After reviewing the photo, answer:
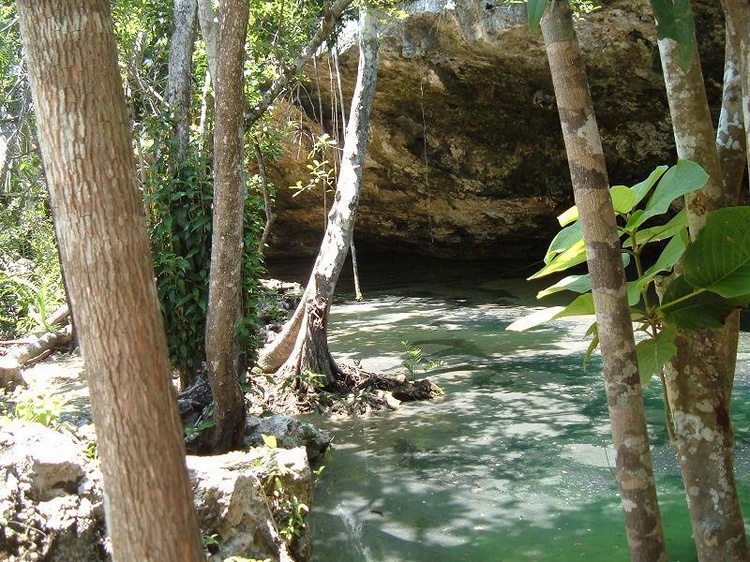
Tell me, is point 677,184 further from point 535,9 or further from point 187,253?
point 187,253

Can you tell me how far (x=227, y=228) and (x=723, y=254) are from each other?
3038mm

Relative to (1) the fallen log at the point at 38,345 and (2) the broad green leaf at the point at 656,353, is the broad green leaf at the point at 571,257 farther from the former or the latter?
(1) the fallen log at the point at 38,345

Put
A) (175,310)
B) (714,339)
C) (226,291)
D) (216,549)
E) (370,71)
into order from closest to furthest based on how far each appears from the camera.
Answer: (714,339) → (216,549) → (226,291) → (175,310) → (370,71)

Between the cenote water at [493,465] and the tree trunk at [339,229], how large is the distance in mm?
757

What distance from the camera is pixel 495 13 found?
8914 mm

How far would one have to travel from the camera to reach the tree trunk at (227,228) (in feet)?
13.8

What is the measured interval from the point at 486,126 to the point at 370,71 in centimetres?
479

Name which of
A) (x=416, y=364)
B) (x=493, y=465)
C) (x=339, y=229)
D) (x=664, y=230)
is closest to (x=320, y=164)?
(x=339, y=229)

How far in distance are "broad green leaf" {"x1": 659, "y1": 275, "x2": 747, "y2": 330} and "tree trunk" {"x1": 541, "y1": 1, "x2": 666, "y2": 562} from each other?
25 centimetres

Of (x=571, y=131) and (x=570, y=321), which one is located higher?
(x=571, y=131)

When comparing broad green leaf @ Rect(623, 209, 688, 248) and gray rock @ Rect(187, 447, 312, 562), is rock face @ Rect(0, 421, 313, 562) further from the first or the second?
broad green leaf @ Rect(623, 209, 688, 248)

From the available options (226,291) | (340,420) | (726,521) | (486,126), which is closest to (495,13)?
(486,126)

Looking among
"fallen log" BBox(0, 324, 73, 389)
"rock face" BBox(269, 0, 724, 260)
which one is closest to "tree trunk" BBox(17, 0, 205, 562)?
"fallen log" BBox(0, 324, 73, 389)

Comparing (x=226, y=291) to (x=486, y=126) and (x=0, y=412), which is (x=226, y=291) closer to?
(x=0, y=412)
